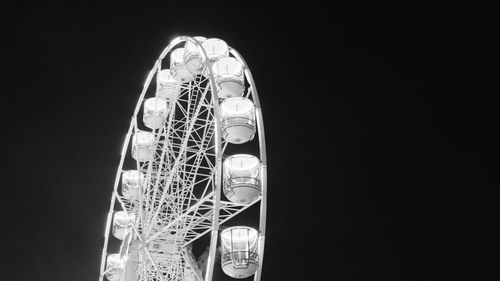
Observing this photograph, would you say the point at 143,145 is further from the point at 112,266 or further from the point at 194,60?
the point at 112,266

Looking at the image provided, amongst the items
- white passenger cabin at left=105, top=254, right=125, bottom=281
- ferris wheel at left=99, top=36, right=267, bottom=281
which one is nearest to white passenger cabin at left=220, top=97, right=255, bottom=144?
ferris wheel at left=99, top=36, right=267, bottom=281

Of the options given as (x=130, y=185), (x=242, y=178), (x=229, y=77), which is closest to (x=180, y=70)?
(x=229, y=77)

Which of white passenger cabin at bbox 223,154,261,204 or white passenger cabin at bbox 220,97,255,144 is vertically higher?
white passenger cabin at bbox 220,97,255,144

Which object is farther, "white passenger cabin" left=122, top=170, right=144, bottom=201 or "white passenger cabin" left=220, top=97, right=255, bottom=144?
"white passenger cabin" left=122, top=170, right=144, bottom=201

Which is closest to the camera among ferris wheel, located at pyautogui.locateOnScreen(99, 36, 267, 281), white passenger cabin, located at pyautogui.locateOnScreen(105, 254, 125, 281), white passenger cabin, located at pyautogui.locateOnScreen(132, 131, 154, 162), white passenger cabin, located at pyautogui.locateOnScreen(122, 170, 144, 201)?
ferris wheel, located at pyautogui.locateOnScreen(99, 36, 267, 281)

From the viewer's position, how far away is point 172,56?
12.7 meters

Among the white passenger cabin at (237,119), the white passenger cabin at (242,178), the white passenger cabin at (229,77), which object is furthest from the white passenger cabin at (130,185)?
the white passenger cabin at (242,178)

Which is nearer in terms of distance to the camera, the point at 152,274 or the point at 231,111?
the point at 231,111

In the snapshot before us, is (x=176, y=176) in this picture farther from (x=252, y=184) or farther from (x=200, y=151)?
(x=252, y=184)

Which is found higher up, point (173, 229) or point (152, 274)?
point (173, 229)

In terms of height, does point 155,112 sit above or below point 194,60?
below

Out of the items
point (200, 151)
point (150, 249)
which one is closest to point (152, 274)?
point (150, 249)

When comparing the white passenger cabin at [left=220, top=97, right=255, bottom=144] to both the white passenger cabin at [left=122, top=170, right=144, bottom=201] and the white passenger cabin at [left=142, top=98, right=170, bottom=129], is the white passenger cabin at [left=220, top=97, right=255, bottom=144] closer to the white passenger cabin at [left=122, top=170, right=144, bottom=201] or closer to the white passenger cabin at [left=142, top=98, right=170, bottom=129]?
the white passenger cabin at [left=142, top=98, right=170, bottom=129]

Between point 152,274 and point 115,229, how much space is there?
309 centimetres
